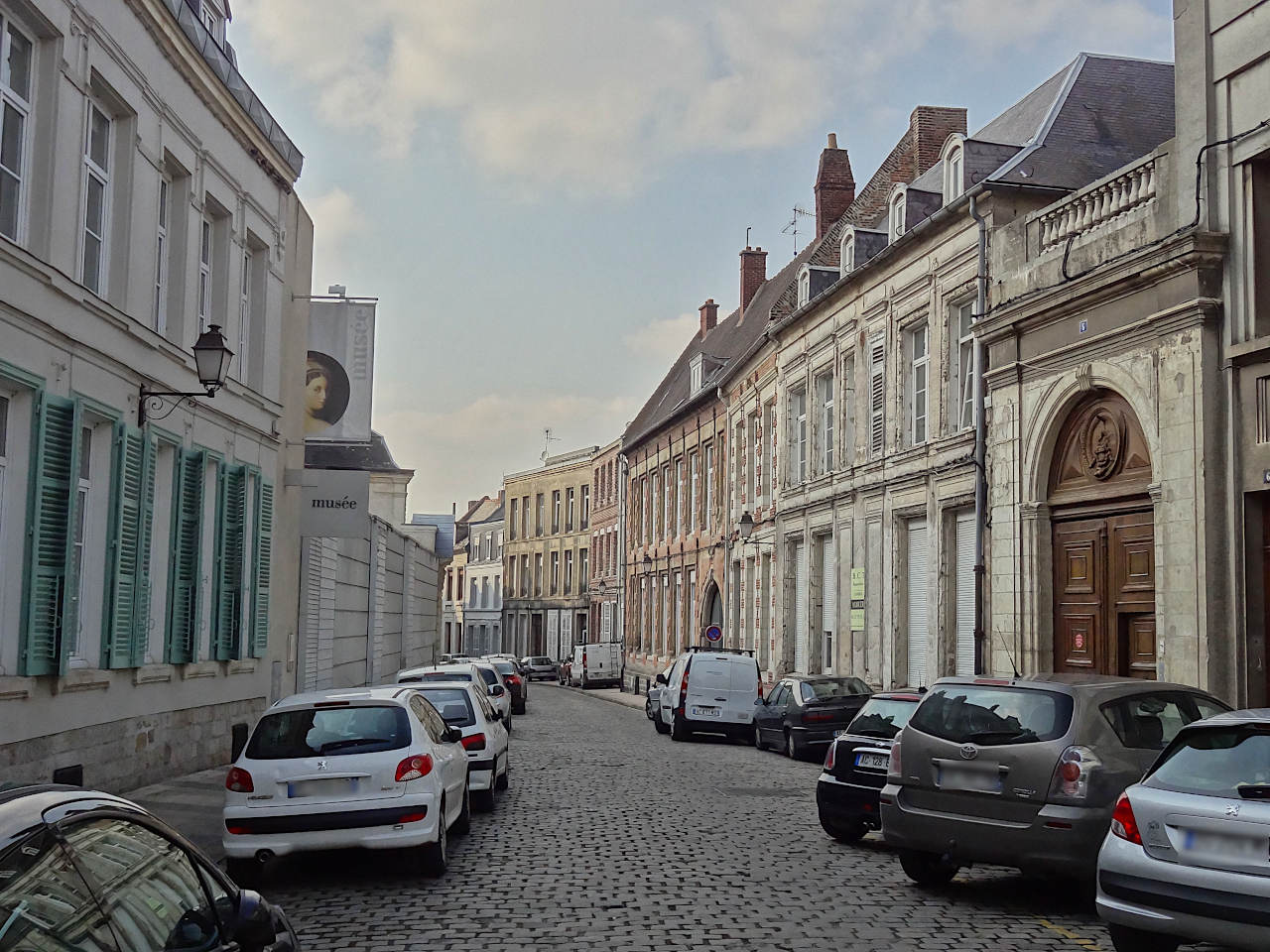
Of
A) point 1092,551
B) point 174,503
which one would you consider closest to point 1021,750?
point 1092,551

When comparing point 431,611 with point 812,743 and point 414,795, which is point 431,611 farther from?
point 414,795

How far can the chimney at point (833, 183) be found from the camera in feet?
127

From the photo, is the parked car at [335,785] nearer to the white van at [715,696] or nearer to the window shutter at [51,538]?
the window shutter at [51,538]

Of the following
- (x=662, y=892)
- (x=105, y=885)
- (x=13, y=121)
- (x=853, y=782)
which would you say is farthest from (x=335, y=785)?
(x=13, y=121)

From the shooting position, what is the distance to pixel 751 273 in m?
51.2

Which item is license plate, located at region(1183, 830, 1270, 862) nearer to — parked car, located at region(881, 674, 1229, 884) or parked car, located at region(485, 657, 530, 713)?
parked car, located at region(881, 674, 1229, 884)

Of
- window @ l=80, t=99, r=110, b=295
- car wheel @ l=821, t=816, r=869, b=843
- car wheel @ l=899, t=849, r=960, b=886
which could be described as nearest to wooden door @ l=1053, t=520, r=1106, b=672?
car wheel @ l=821, t=816, r=869, b=843

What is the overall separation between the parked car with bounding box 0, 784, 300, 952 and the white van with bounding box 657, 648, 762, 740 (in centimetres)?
2148

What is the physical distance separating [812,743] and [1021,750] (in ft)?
41.5

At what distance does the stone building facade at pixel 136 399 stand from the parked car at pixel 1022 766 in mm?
5918

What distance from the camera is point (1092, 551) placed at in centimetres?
1752

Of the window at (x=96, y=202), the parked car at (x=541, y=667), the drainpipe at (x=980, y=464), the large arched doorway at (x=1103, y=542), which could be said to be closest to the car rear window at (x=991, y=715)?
the large arched doorway at (x=1103, y=542)

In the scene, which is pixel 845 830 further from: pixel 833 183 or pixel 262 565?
pixel 833 183

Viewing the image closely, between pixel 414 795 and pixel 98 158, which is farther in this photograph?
pixel 98 158
